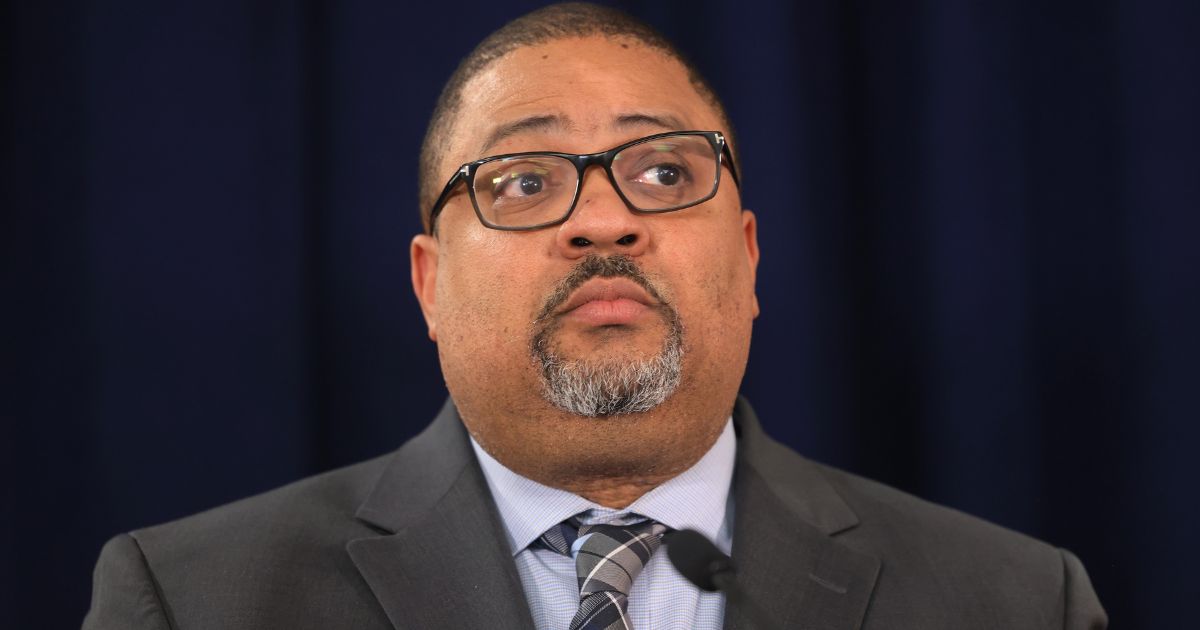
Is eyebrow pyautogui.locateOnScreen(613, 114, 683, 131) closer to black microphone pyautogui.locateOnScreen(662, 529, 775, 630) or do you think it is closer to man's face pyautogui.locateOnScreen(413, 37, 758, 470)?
man's face pyautogui.locateOnScreen(413, 37, 758, 470)

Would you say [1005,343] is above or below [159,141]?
below

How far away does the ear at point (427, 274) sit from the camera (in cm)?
169

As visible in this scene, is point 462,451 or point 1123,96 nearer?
point 462,451

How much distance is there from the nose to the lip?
4cm

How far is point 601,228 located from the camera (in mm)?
1468

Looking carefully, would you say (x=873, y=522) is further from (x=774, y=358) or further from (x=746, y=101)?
(x=746, y=101)

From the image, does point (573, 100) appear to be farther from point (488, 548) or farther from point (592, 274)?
point (488, 548)

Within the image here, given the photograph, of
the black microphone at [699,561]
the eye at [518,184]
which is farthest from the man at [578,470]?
the black microphone at [699,561]

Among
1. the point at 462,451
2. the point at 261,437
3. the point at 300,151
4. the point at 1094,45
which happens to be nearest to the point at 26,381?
the point at 261,437

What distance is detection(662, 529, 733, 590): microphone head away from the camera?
3.72ft

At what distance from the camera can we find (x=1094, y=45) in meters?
2.08

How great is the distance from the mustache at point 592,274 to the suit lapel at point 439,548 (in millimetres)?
278

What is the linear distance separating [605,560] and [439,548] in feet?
0.69

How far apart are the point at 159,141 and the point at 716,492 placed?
3.70 ft
